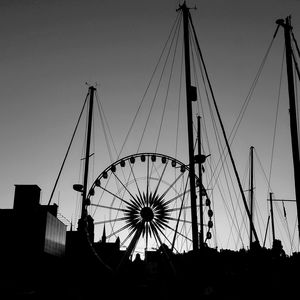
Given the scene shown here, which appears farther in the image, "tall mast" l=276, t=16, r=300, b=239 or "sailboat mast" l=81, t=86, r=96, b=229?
"sailboat mast" l=81, t=86, r=96, b=229

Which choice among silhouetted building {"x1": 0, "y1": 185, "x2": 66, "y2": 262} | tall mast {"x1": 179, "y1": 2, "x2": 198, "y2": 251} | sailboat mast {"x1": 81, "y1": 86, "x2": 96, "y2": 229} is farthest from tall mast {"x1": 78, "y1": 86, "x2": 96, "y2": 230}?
tall mast {"x1": 179, "y1": 2, "x2": 198, "y2": 251}

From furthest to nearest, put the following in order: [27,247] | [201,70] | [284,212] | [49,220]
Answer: [284,212] < [49,220] < [27,247] < [201,70]

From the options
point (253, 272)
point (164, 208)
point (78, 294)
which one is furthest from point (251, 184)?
point (78, 294)

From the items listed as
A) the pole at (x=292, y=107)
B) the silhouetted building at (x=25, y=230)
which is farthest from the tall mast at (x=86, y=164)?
the pole at (x=292, y=107)

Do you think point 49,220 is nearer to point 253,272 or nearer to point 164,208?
point 164,208

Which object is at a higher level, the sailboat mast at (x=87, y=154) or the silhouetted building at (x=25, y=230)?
the sailboat mast at (x=87, y=154)

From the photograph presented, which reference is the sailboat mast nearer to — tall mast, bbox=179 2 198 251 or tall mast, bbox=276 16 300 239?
tall mast, bbox=179 2 198 251

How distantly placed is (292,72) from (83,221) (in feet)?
59.4

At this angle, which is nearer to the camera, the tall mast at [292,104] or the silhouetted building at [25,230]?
the tall mast at [292,104]

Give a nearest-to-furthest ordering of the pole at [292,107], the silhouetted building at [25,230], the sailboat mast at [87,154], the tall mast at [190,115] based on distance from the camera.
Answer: the pole at [292,107], the tall mast at [190,115], the sailboat mast at [87,154], the silhouetted building at [25,230]

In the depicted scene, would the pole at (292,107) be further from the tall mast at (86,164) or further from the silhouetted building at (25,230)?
the silhouetted building at (25,230)

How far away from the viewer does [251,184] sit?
46.7 metres

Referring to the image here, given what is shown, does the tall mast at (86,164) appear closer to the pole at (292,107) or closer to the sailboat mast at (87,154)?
the sailboat mast at (87,154)

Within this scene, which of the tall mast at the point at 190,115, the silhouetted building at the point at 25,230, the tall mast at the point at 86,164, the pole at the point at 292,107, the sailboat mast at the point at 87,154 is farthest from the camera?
the silhouetted building at the point at 25,230
